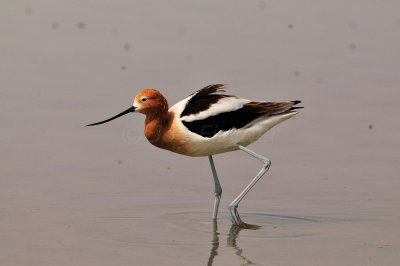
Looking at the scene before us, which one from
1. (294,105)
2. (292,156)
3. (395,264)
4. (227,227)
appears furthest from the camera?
(292,156)

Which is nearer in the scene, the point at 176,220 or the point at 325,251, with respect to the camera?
the point at 325,251

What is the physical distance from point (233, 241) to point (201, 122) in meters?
1.13

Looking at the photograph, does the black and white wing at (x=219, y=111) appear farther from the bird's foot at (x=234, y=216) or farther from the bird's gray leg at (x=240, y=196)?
the bird's foot at (x=234, y=216)

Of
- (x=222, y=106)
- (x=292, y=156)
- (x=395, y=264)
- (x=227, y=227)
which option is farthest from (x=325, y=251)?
(x=292, y=156)

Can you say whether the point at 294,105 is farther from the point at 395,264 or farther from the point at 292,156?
the point at 395,264

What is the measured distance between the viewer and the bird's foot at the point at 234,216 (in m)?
9.07

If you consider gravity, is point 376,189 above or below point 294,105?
below

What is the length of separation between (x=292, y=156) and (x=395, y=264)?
10.2 feet

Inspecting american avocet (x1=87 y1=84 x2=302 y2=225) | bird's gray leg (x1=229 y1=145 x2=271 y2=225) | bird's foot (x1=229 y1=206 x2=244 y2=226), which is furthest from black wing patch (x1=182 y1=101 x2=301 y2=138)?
bird's foot (x1=229 y1=206 x2=244 y2=226)

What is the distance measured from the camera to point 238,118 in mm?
9297

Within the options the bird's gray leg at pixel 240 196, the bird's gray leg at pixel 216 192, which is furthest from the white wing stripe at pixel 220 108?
the bird's gray leg at pixel 216 192

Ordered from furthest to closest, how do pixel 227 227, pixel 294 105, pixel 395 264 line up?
1. pixel 294 105
2. pixel 227 227
3. pixel 395 264

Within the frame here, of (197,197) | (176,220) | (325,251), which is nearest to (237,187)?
(197,197)

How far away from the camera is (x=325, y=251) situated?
8141 millimetres
